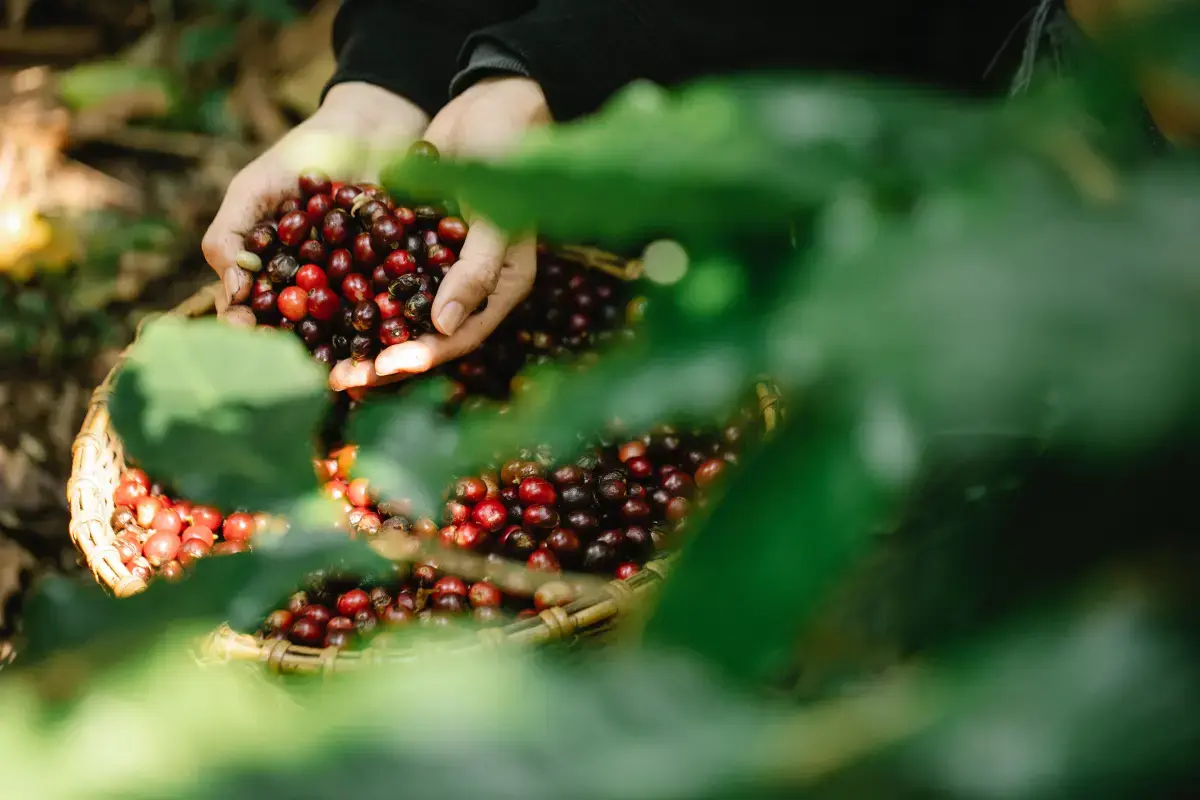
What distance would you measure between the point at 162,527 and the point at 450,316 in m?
0.52

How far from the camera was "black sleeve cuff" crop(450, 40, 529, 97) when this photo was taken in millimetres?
1258

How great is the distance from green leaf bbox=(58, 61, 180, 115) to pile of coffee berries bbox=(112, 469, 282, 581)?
1.21m

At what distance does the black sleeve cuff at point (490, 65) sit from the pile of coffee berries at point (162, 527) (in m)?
0.70

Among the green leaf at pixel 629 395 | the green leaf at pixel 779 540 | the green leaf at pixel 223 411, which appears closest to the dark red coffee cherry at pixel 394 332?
the green leaf at pixel 223 411

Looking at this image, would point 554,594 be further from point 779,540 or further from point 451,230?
point 779,540

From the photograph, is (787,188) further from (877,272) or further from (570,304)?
(570,304)

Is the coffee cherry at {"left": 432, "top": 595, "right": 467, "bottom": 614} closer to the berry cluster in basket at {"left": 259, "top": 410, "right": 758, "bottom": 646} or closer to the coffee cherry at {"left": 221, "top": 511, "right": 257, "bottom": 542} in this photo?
the berry cluster in basket at {"left": 259, "top": 410, "right": 758, "bottom": 646}

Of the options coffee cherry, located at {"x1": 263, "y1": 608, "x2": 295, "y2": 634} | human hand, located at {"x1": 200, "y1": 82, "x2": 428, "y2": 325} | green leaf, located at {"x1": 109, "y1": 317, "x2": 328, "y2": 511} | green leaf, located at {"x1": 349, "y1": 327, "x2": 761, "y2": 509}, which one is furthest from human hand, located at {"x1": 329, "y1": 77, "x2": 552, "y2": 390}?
green leaf, located at {"x1": 349, "y1": 327, "x2": 761, "y2": 509}

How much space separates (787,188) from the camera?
0.18 meters

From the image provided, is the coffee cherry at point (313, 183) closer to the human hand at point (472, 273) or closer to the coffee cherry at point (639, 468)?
the human hand at point (472, 273)

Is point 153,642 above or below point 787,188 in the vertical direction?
below

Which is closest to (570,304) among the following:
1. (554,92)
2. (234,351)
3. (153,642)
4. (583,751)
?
(554,92)

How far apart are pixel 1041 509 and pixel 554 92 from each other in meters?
1.14

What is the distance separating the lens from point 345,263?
1369 mm
